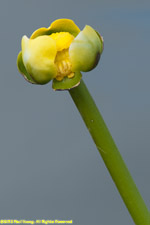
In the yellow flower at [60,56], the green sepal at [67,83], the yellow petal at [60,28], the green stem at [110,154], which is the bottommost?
the green stem at [110,154]

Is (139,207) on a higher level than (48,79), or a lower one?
lower

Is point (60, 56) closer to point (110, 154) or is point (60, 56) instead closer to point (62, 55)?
point (62, 55)

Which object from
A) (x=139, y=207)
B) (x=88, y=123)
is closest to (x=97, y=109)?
(x=88, y=123)

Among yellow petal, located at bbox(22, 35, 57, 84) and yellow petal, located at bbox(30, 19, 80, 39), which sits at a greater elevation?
yellow petal, located at bbox(30, 19, 80, 39)

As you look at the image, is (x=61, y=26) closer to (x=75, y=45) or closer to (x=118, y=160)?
(x=75, y=45)

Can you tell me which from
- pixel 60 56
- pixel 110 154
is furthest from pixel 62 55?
pixel 110 154

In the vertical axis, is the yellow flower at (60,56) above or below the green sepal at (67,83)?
above
